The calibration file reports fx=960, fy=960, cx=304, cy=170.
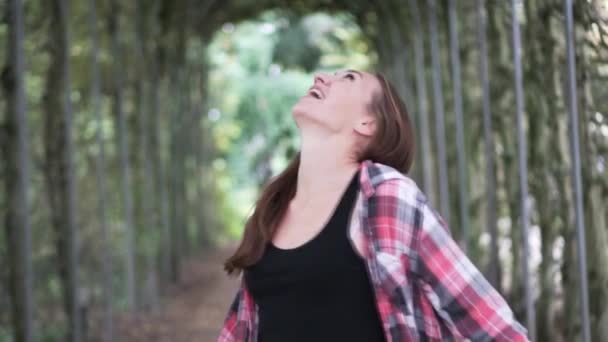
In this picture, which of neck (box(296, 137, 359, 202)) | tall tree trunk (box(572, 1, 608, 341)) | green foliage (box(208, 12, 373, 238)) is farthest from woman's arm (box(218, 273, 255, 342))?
green foliage (box(208, 12, 373, 238))

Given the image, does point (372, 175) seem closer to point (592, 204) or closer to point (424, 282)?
point (424, 282)

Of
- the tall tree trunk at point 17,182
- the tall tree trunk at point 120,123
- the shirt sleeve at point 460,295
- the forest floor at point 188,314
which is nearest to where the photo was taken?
the shirt sleeve at point 460,295

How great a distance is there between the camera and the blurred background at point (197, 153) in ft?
13.4

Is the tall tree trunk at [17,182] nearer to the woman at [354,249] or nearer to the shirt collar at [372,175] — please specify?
the woman at [354,249]

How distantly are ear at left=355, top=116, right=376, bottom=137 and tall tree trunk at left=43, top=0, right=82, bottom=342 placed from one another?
14.5 feet

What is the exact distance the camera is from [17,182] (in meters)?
4.66

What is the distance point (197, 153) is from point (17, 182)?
1076 centimetres

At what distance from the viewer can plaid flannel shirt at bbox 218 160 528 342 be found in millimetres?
1566

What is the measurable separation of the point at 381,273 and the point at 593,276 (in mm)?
2435

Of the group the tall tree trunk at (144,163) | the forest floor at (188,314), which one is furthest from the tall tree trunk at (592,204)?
the tall tree trunk at (144,163)

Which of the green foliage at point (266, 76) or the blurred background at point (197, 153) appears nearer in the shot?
the blurred background at point (197, 153)

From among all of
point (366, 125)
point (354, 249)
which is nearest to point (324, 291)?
point (354, 249)

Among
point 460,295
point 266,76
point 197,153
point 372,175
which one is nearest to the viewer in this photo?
point 460,295

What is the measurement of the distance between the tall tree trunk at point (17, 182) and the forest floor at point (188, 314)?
3.55m
